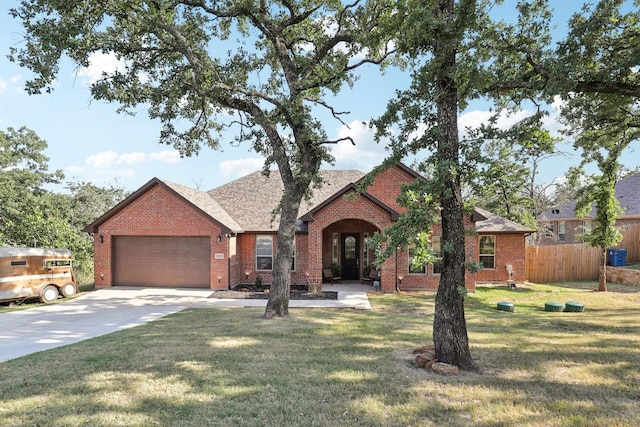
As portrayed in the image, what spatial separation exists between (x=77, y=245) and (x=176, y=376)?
668 inches

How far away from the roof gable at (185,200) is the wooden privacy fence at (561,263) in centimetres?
1638

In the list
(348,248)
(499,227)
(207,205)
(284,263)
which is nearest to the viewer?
(284,263)

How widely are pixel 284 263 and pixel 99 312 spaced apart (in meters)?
6.75

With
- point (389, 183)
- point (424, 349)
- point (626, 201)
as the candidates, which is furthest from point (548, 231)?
point (424, 349)

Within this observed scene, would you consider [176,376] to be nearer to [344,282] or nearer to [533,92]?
[533,92]

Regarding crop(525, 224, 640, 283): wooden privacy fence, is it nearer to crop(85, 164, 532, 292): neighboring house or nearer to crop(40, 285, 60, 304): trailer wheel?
crop(85, 164, 532, 292): neighboring house

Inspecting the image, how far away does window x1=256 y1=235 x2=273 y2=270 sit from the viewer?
18.6 m

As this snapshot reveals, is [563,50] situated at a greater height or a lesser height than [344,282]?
greater

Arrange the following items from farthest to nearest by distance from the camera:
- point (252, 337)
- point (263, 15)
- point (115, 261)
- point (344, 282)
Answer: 1. point (344, 282)
2. point (115, 261)
3. point (263, 15)
4. point (252, 337)

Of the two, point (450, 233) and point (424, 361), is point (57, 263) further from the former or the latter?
point (450, 233)

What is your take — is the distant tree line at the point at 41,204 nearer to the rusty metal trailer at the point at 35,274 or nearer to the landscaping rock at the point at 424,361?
the rusty metal trailer at the point at 35,274

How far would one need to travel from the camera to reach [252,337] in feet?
28.3

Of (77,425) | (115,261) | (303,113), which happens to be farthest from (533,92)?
(115,261)

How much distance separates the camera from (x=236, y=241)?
18344 millimetres
